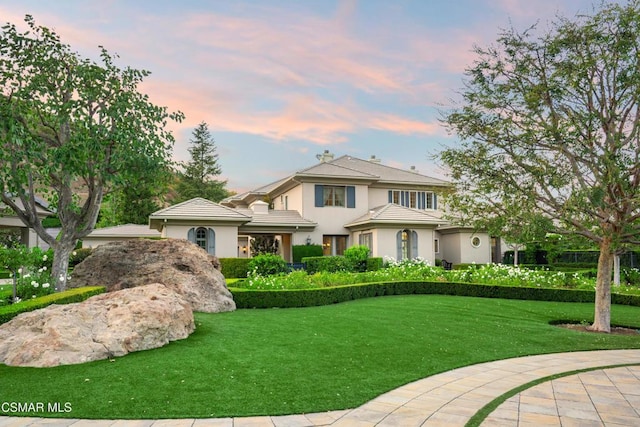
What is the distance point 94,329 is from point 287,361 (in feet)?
10.9

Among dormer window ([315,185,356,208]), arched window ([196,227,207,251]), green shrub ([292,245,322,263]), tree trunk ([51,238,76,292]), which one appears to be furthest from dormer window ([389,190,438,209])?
tree trunk ([51,238,76,292])

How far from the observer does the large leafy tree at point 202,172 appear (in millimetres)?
54188

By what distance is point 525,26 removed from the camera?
A: 35.5ft

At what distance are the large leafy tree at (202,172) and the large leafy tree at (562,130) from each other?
152 feet

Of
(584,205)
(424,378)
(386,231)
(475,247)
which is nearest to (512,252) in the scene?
(475,247)

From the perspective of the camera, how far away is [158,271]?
12.2m

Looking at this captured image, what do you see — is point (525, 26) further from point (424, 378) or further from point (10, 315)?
point (10, 315)

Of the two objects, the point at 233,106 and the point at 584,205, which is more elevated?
the point at 233,106

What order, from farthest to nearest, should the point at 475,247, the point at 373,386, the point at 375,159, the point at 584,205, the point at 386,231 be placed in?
1. the point at 375,159
2. the point at 475,247
3. the point at 386,231
4. the point at 584,205
5. the point at 373,386

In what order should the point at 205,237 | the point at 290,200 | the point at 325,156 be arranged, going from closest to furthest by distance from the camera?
the point at 205,237 < the point at 290,200 < the point at 325,156

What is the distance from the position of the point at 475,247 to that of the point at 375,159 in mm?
11253

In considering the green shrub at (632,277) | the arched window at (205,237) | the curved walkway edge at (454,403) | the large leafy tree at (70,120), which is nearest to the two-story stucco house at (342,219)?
the arched window at (205,237)

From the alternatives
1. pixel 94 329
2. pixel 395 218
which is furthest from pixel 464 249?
pixel 94 329

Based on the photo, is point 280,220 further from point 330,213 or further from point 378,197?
point 378,197
